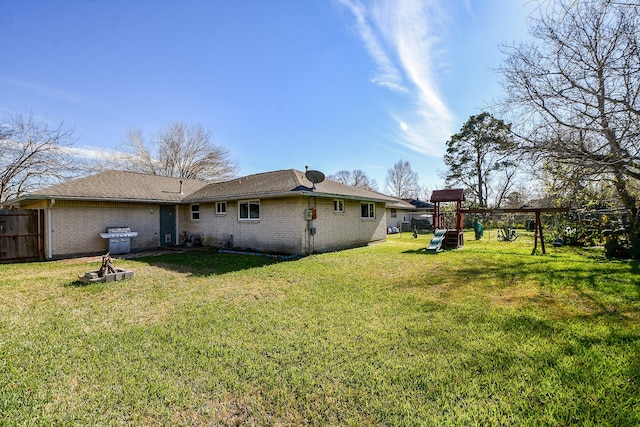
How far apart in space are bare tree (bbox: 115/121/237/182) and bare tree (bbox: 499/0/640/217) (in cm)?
2722

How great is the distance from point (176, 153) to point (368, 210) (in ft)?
73.4

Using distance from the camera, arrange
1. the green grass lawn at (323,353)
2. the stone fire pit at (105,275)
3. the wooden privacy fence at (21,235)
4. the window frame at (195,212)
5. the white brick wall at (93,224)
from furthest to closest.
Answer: the window frame at (195,212), the white brick wall at (93,224), the wooden privacy fence at (21,235), the stone fire pit at (105,275), the green grass lawn at (323,353)

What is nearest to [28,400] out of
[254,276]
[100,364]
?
[100,364]

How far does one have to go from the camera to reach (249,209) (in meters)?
12.8

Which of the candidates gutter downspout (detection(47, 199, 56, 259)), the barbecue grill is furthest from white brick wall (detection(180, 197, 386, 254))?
gutter downspout (detection(47, 199, 56, 259))

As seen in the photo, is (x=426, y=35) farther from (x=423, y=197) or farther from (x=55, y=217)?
(x=423, y=197)

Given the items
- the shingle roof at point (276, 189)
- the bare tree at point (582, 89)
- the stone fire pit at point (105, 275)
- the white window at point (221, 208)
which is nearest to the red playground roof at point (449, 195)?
the shingle roof at point (276, 189)

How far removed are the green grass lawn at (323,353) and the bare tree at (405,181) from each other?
42.8 metres

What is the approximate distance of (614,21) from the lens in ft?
23.2

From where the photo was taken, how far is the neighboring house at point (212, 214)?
11.4 m

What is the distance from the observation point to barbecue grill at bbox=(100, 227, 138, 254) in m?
12.3

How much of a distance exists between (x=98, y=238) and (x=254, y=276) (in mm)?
9194

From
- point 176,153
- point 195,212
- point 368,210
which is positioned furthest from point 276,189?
point 176,153

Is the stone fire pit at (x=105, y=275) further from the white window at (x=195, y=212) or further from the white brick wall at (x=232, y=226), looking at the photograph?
the white window at (x=195, y=212)
